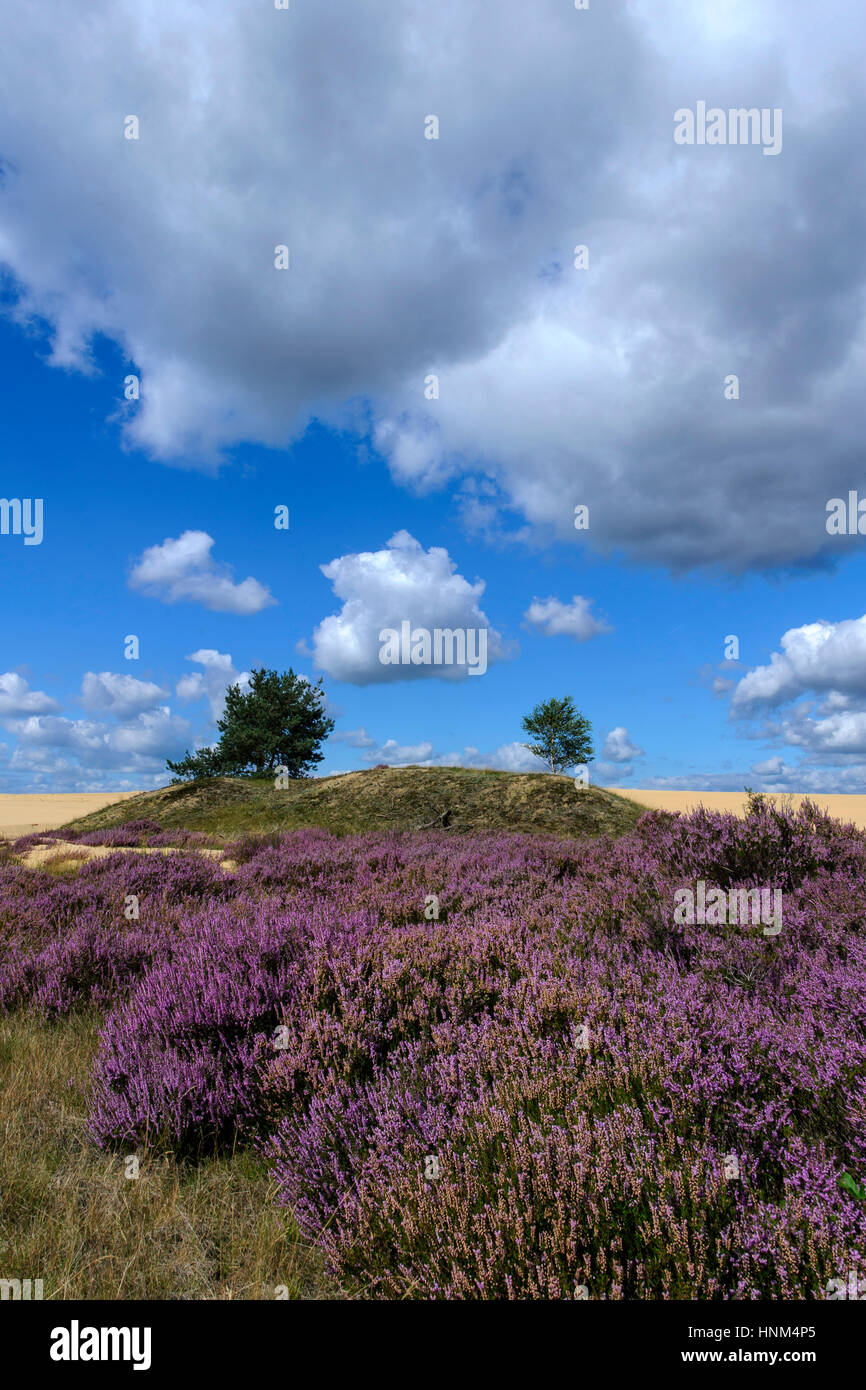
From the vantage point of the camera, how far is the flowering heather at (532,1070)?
5.75ft

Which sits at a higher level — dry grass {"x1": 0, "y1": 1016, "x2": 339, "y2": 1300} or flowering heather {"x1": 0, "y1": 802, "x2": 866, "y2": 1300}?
flowering heather {"x1": 0, "y1": 802, "x2": 866, "y2": 1300}

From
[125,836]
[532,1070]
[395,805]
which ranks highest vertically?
[395,805]

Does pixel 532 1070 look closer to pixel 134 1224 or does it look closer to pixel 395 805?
pixel 134 1224

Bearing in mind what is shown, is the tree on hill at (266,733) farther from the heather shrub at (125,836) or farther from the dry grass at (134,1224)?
the dry grass at (134,1224)

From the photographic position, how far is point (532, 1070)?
8.09ft

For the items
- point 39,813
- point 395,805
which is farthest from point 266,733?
point 39,813

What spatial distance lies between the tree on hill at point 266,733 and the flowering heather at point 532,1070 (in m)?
28.0

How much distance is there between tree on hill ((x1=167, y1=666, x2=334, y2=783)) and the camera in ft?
108

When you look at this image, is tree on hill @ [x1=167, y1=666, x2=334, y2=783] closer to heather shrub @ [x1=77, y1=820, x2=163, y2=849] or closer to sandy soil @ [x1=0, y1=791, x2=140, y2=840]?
sandy soil @ [x1=0, y1=791, x2=140, y2=840]

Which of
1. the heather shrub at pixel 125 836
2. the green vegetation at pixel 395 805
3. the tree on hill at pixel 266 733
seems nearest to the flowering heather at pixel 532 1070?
the heather shrub at pixel 125 836

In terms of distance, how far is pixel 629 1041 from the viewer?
257 centimetres

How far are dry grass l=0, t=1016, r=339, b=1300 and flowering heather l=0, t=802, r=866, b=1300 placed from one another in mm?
121

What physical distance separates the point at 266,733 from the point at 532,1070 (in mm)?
32094

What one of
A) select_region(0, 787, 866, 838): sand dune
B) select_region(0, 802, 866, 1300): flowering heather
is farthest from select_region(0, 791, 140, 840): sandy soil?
select_region(0, 802, 866, 1300): flowering heather
